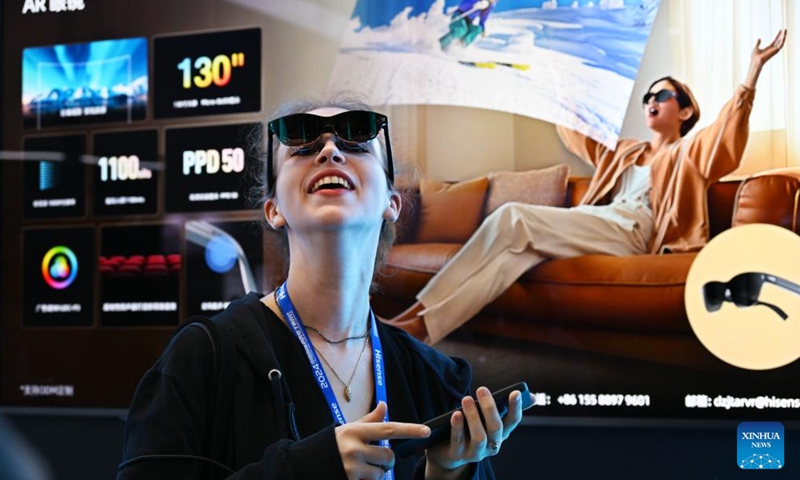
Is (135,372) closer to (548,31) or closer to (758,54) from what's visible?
(548,31)

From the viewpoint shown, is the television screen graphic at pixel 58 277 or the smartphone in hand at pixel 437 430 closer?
the smartphone in hand at pixel 437 430

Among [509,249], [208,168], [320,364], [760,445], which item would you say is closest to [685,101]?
[509,249]

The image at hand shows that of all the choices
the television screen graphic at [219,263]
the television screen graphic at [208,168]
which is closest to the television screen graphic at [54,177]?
the television screen graphic at [208,168]

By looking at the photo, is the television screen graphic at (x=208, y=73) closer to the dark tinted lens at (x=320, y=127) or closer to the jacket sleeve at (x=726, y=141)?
the jacket sleeve at (x=726, y=141)

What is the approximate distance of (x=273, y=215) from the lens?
1.36m

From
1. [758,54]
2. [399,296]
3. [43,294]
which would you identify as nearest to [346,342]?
[399,296]

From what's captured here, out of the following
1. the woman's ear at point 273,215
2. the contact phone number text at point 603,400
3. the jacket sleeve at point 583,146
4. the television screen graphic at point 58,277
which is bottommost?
the contact phone number text at point 603,400

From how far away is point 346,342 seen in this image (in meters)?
1.31

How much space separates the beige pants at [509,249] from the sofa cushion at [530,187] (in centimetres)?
2

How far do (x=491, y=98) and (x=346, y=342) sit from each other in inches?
57.8

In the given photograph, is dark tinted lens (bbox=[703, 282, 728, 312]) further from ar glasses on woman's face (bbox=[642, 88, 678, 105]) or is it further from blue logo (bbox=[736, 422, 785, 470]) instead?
ar glasses on woman's face (bbox=[642, 88, 678, 105])

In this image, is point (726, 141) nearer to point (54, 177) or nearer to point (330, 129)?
point (330, 129)

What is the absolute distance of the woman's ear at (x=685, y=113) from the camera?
2.47 m

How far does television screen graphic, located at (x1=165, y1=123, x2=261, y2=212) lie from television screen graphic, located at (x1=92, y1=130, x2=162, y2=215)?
Result: 59 millimetres
